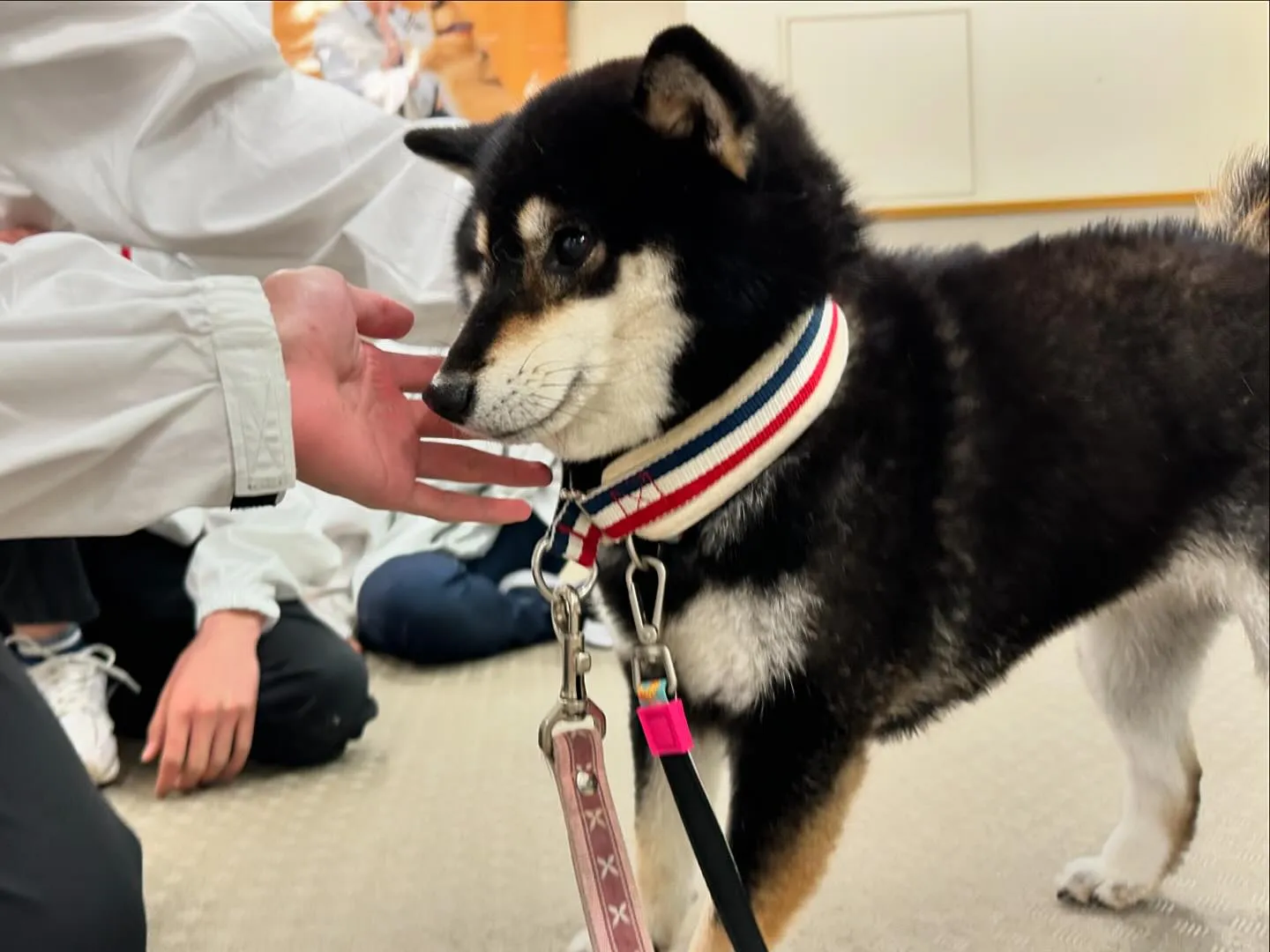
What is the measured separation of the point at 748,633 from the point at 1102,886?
49 cm

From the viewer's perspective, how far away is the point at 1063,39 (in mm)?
2510

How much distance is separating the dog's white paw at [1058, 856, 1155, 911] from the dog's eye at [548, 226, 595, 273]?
72cm

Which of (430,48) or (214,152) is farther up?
(430,48)

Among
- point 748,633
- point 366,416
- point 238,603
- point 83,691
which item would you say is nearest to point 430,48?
point 238,603

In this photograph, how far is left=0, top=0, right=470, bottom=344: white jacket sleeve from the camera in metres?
1.06

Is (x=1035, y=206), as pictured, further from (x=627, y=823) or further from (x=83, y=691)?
(x=83, y=691)

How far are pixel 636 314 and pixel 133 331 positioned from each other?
1.13 feet

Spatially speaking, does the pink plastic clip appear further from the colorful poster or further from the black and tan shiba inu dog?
the colorful poster

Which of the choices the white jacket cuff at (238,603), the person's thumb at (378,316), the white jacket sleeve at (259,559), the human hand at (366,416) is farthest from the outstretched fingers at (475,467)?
the white jacket cuff at (238,603)

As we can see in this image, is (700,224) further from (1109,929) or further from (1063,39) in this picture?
(1063,39)

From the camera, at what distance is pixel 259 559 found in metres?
1.45

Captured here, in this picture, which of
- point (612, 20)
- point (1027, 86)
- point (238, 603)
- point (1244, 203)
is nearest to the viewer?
point (1244, 203)

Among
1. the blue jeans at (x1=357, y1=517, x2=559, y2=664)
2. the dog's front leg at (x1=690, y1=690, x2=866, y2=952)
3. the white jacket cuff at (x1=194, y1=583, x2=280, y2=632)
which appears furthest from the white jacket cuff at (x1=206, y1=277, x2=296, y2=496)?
the blue jeans at (x1=357, y1=517, x2=559, y2=664)

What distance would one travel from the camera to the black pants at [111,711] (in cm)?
Result: 76
